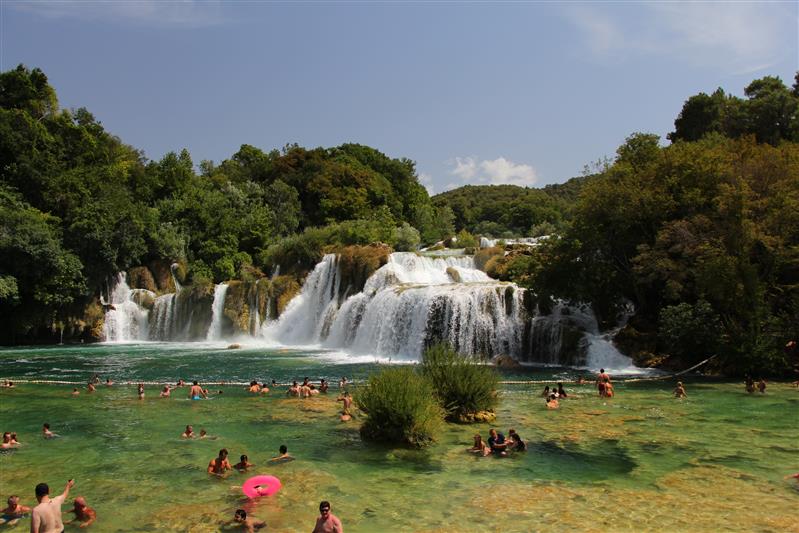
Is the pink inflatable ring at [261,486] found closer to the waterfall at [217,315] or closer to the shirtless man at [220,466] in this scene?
the shirtless man at [220,466]

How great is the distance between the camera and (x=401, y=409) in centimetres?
1203

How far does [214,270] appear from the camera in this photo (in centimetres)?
4519

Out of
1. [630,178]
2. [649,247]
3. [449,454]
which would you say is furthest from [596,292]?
[449,454]

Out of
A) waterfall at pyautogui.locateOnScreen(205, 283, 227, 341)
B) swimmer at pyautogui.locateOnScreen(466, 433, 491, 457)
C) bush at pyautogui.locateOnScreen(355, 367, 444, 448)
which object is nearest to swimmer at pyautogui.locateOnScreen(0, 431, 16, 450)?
bush at pyautogui.locateOnScreen(355, 367, 444, 448)

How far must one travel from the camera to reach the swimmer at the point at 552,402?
15.9 m

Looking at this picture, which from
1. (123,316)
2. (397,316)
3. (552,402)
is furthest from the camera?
(123,316)

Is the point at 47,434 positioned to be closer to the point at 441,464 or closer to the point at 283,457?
the point at 283,457

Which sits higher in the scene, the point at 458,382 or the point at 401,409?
the point at 458,382

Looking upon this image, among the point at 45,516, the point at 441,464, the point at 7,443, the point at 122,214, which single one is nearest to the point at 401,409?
the point at 441,464

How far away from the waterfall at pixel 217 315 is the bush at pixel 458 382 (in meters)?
26.7

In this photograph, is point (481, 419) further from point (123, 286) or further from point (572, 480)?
point (123, 286)

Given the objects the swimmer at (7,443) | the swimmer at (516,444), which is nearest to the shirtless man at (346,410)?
the swimmer at (516,444)

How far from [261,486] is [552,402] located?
9.08 meters

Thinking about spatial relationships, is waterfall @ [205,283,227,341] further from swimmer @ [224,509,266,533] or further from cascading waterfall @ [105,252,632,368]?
swimmer @ [224,509,266,533]
